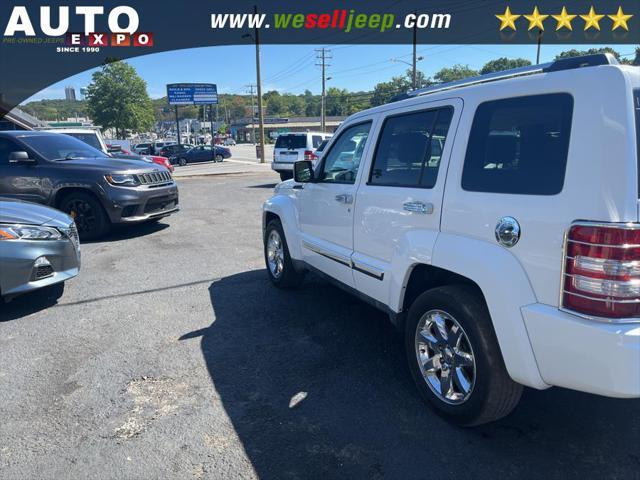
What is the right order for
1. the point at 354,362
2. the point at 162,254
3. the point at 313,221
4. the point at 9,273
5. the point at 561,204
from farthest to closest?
the point at 162,254 → the point at 313,221 → the point at 9,273 → the point at 354,362 → the point at 561,204

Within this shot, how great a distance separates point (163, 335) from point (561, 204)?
3404mm

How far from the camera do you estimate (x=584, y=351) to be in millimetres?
2033

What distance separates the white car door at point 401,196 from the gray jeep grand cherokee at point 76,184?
545cm

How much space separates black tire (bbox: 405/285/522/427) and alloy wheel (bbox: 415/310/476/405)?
0.04 metres

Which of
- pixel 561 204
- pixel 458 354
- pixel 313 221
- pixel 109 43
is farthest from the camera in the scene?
pixel 109 43

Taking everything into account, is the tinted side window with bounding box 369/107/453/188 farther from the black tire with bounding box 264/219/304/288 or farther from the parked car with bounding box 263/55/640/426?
the black tire with bounding box 264/219/304/288

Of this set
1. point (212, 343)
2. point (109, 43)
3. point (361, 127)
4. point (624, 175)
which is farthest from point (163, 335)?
point (109, 43)

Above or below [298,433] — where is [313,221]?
above

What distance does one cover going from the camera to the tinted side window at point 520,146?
2164 mm

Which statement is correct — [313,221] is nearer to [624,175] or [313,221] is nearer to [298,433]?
[298,433]

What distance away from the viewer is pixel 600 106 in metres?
2.02

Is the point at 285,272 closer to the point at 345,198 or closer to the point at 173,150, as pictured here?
the point at 345,198

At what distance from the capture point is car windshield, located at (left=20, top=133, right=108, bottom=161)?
25.7 ft

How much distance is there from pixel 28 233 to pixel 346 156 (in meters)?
3.17
